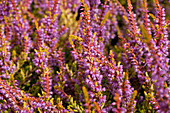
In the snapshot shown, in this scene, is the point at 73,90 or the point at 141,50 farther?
the point at 73,90

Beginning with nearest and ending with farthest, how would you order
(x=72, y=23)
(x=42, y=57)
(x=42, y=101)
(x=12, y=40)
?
(x=42, y=101), (x=42, y=57), (x=12, y=40), (x=72, y=23)

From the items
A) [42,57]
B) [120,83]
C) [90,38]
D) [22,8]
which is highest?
[22,8]

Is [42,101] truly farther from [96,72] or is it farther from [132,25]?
[132,25]

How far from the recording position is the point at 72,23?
11.2 ft

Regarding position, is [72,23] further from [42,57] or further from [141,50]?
[141,50]

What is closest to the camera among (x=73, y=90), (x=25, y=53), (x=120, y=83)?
(x=120, y=83)

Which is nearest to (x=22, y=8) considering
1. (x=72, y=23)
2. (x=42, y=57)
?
(x=72, y=23)

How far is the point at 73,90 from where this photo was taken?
246 centimetres

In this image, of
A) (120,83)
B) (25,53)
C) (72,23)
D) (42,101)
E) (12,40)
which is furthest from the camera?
(72,23)

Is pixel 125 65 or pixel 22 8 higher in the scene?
pixel 22 8

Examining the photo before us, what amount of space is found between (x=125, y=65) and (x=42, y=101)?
1064 millimetres

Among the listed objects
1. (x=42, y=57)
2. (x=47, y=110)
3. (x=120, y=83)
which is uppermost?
(x=42, y=57)

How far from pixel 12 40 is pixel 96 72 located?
157cm

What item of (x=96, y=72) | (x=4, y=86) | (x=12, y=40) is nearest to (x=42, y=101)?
(x=4, y=86)
